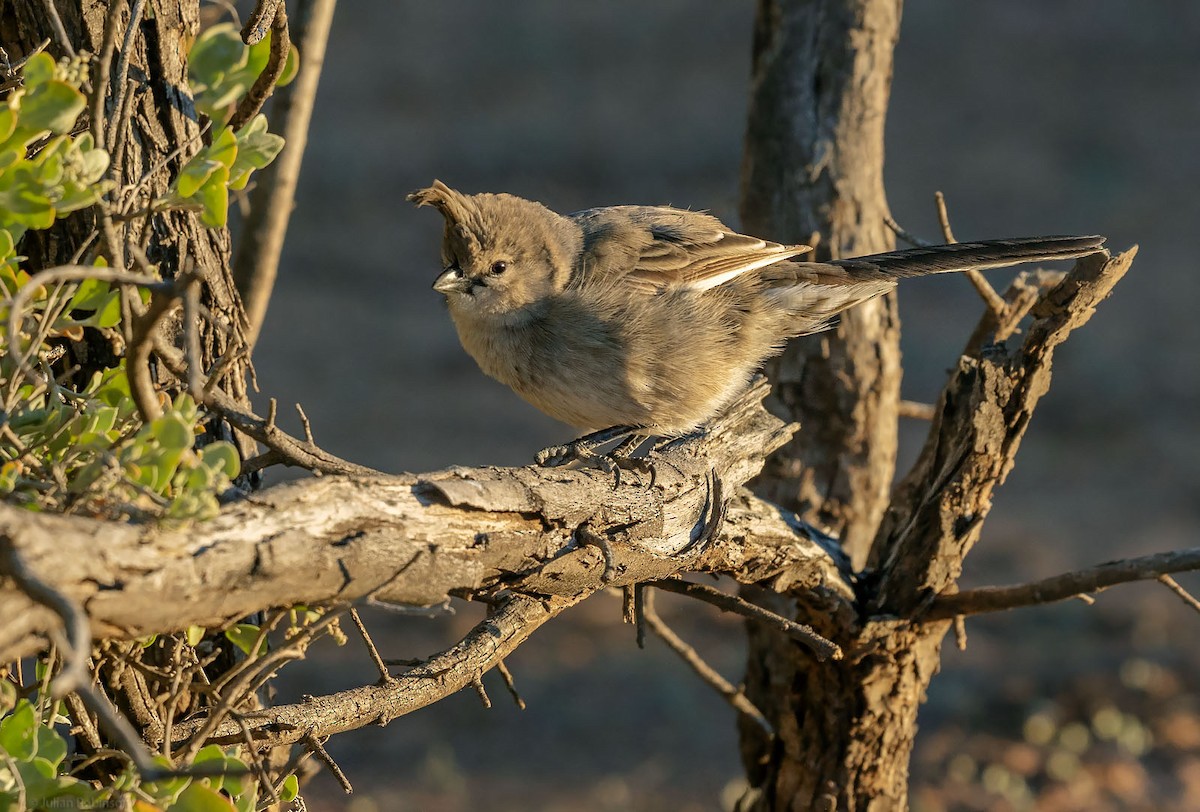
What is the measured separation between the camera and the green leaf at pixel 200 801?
1709mm

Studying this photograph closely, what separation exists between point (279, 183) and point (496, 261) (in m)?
Answer: 0.73

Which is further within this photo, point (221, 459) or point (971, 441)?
point (971, 441)

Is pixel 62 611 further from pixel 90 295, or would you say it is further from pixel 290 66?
pixel 290 66

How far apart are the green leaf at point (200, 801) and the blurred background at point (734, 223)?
12.4ft

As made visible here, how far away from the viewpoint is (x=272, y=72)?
8.92 ft

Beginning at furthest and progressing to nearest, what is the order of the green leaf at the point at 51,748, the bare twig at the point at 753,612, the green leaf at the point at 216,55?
the bare twig at the point at 753,612 < the green leaf at the point at 216,55 < the green leaf at the point at 51,748

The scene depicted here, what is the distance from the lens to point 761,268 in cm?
421

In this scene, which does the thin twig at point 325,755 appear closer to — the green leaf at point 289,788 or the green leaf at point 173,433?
the green leaf at point 289,788

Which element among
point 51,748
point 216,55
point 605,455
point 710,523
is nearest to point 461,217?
point 605,455

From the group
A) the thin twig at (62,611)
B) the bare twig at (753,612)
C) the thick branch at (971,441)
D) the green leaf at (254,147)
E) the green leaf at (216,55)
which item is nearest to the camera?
the thin twig at (62,611)

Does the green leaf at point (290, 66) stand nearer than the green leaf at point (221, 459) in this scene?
No

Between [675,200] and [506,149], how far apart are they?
8.06ft

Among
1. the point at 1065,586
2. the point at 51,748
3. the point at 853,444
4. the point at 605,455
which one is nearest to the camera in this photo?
the point at 51,748

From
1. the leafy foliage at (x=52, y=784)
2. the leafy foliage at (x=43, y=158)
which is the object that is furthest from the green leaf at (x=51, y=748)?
the leafy foliage at (x=43, y=158)
